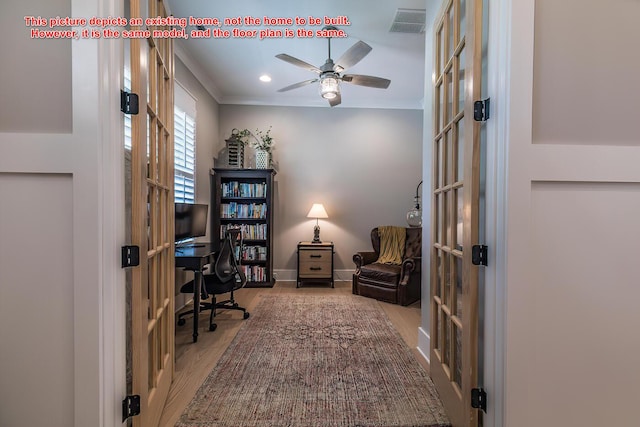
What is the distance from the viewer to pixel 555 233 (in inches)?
46.9

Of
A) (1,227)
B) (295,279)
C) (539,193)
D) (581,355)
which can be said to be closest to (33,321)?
(1,227)

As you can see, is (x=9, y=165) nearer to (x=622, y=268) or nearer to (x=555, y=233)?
(x=555, y=233)

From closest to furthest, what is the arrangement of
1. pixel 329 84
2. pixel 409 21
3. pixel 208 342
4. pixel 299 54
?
pixel 208 342, pixel 409 21, pixel 329 84, pixel 299 54

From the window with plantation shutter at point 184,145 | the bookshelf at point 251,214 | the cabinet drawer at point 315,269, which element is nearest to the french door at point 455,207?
the cabinet drawer at point 315,269

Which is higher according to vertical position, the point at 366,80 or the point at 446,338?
the point at 366,80

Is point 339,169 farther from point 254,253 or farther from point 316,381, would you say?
point 316,381

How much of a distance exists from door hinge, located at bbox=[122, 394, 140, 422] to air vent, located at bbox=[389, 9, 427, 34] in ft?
10.6

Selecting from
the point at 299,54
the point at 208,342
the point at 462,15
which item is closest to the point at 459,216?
the point at 462,15

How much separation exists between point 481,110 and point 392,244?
319cm

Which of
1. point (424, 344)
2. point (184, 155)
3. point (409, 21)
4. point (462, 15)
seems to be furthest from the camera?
point (184, 155)

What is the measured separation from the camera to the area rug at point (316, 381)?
5.21 feet

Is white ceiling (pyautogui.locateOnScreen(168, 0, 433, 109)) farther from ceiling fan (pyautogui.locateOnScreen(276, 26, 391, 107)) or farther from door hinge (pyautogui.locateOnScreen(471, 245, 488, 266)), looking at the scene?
door hinge (pyautogui.locateOnScreen(471, 245, 488, 266))

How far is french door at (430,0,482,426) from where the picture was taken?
129 cm

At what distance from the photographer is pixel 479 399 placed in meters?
1.28
